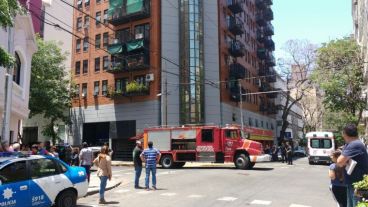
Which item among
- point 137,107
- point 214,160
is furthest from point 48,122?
point 214,160

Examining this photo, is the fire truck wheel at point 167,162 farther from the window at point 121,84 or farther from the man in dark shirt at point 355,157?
the man in dark shirt at point 355,157

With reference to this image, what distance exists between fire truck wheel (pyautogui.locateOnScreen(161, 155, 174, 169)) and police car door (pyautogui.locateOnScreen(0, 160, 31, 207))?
18449 millimetres

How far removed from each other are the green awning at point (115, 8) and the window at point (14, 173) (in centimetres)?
3428

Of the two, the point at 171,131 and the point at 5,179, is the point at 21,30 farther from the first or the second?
the point at 5,179

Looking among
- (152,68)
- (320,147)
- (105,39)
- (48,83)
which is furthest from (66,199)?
(105,39)

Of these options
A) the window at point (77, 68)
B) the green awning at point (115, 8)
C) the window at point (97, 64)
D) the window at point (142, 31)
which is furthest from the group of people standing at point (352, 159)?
the window at point (77, 68)

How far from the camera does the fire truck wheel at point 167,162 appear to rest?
27.5 metres

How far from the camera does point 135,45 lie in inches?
1565

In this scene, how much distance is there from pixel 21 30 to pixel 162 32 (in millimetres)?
20357

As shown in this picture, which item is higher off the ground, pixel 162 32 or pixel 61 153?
pixel 162 32

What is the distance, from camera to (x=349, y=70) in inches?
1745

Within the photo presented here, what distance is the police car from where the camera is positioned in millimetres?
8922

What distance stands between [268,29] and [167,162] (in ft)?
143

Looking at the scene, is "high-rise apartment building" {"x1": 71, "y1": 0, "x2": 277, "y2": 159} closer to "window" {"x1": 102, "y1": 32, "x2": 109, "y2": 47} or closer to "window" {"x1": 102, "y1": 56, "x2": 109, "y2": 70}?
"window" {"x1": 102, "y1": 56, "x2": 109, "y2": 70}
